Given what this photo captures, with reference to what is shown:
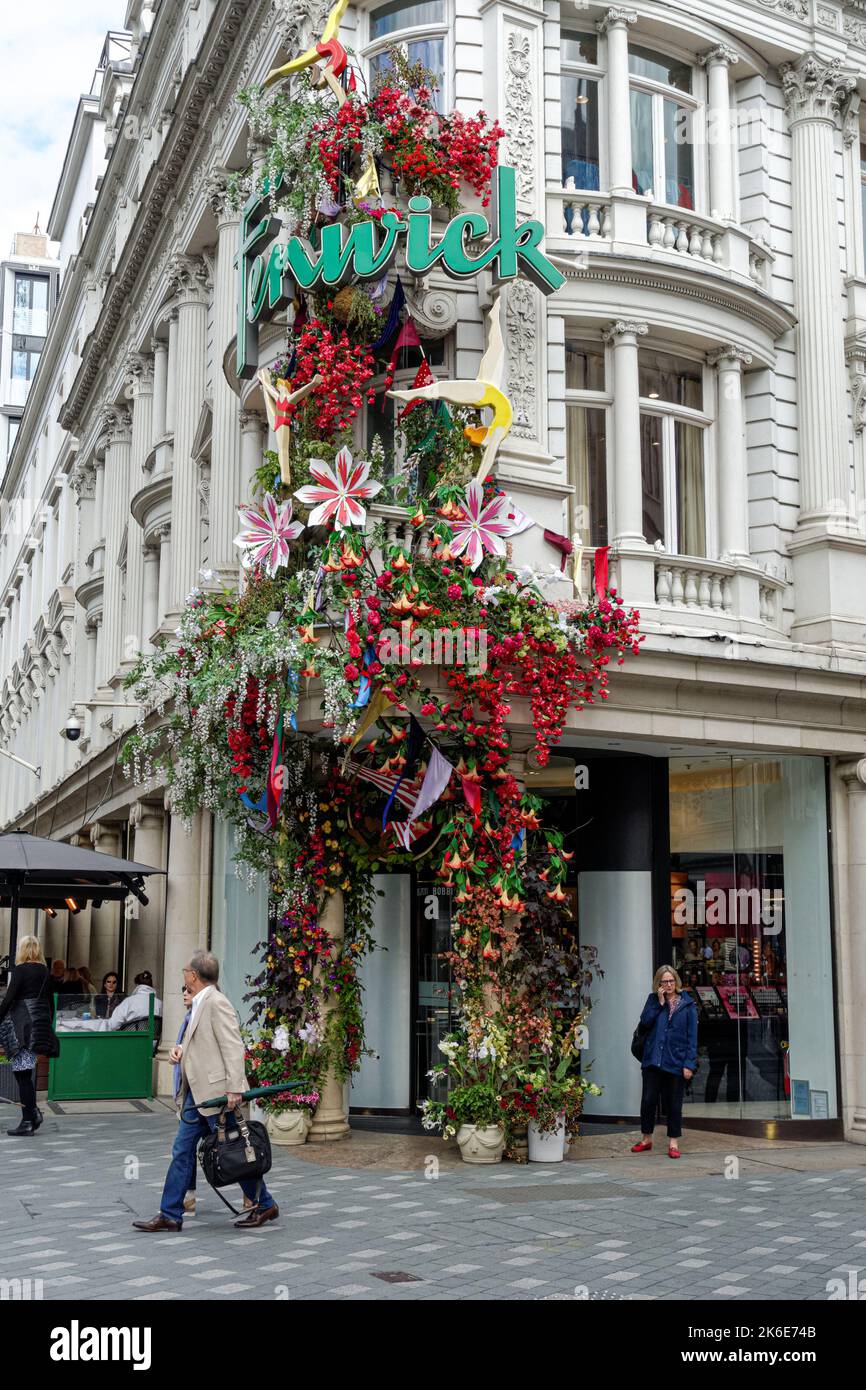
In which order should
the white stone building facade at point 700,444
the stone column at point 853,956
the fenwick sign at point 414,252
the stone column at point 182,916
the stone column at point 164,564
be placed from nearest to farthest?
1. the fenwick sign at point 414,252
2. the white stone building facade at point 700,444
3. the stone column at point 853,956
4. the stone column at point 182,916
5. the stone column at point 164,564

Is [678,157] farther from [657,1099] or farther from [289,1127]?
[289,1127]

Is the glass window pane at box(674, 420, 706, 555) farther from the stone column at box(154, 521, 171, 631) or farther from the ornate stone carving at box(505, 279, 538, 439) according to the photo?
the stone column at box(154, 521, 171, 631)

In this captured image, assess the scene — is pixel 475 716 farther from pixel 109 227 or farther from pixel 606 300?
pixel 109 227

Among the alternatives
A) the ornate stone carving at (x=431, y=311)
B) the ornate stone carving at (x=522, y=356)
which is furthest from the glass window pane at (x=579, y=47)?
the ornate stone carving at (x=431, y=311)

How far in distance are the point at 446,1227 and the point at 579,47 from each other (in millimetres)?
12788

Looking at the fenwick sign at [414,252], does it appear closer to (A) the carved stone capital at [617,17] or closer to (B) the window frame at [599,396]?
(B) the window frame at [599,396]

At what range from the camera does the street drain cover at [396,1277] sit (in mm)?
8582

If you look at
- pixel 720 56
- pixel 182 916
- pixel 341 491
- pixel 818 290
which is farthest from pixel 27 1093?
pixel 720 56

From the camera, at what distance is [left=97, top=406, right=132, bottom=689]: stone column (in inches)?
1142

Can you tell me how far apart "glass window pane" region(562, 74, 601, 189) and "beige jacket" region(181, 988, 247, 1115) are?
10399 mm

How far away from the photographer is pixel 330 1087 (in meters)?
14.6

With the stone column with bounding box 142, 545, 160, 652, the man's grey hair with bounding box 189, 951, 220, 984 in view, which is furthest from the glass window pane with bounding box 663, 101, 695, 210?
the stone column with bounding box 142, 545, 160, 652

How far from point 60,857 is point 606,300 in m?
9.19

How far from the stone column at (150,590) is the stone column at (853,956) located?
1345 centimetres
